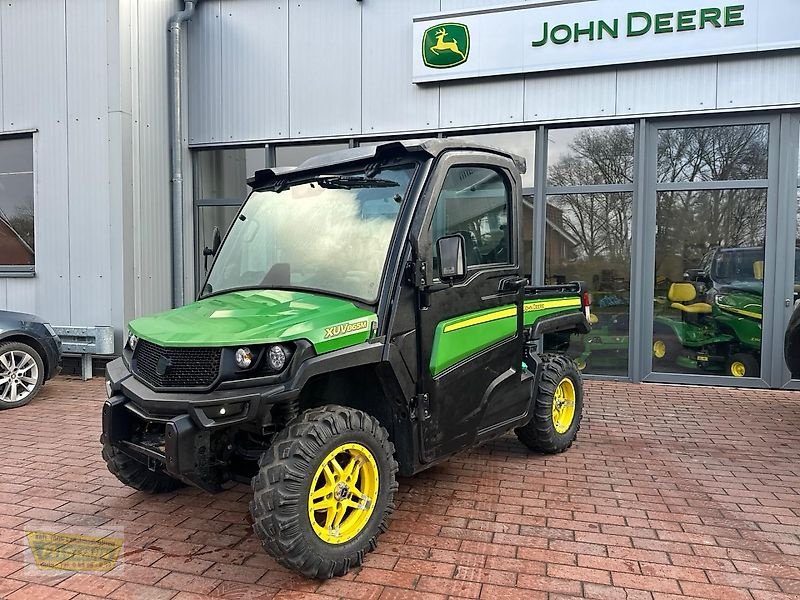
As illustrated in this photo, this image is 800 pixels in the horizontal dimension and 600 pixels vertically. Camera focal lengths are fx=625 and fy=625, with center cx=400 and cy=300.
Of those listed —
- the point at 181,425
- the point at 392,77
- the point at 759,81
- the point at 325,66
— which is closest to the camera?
the point at 181,425

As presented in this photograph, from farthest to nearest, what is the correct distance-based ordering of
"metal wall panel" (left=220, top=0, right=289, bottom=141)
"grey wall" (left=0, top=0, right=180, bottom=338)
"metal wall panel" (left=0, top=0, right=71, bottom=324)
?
"metal wall panel" (left=220, top=0, right=289, bottom=141) → "metal wall panel" (left=0, top=0, right=71, bottom=324) → "grey wall" (left=0, top=0, right=180, bottom=338)

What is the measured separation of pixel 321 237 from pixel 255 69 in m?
6.72

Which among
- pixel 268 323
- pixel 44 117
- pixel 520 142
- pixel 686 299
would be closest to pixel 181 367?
pixel 268 323

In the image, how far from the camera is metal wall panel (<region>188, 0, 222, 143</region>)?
9.69 m

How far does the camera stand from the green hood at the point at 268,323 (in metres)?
3.13

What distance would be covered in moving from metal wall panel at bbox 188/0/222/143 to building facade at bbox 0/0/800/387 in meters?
0.05

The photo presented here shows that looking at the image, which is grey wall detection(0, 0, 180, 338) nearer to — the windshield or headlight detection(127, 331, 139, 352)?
the windshield

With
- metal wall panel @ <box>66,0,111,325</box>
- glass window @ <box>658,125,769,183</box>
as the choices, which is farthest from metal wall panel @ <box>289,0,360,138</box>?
glass window @ <box>658,125,769,183</box>

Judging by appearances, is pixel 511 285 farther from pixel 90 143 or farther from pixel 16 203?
pixel 16 203

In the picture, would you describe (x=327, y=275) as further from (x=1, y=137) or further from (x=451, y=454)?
(x=1, y=137)

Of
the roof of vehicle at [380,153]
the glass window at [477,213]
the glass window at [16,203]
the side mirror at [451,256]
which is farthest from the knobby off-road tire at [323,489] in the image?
the glass window at [16,203]

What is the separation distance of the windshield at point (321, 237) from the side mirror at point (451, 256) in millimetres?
311

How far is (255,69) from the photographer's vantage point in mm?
9547

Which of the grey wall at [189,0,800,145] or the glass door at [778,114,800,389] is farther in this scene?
the grey wall at [189,0,800,145]
